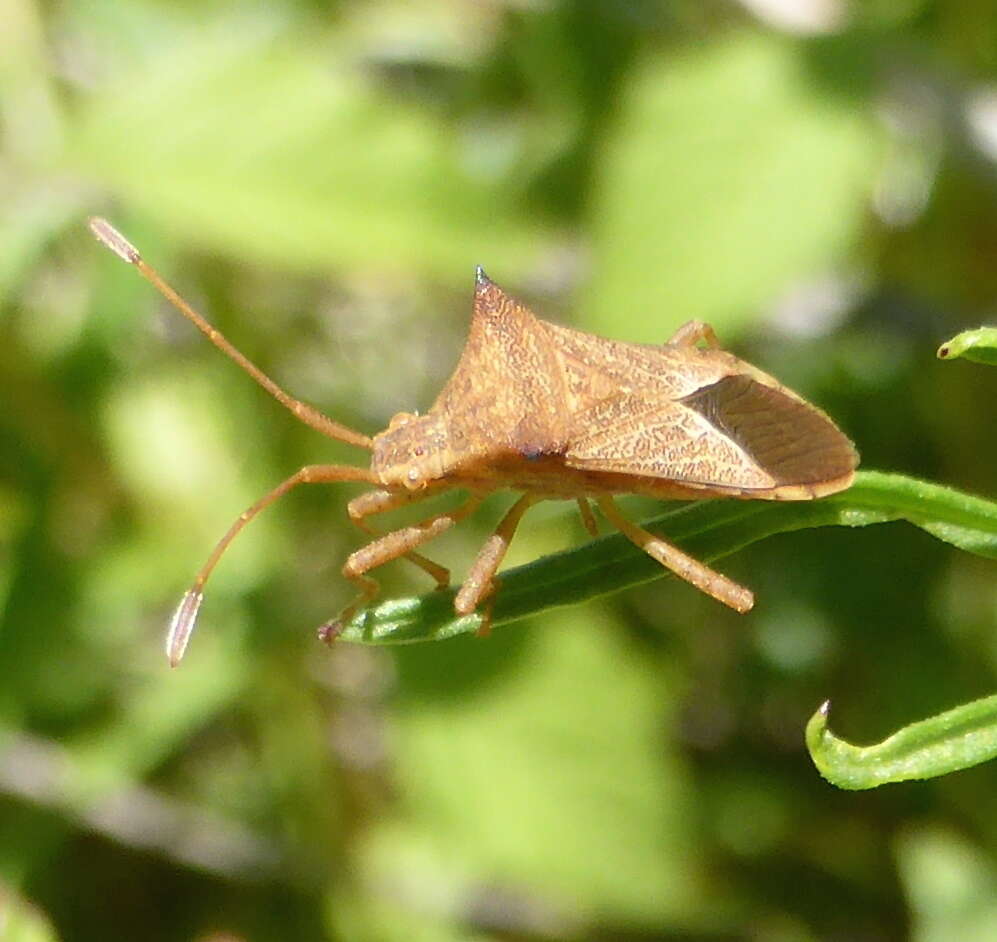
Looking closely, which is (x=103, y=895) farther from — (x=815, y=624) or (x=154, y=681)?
(x=815, y=624)

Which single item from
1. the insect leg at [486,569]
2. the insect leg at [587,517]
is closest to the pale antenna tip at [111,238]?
the insect leg at [486,569]

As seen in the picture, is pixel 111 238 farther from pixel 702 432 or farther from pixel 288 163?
pixel 288 163

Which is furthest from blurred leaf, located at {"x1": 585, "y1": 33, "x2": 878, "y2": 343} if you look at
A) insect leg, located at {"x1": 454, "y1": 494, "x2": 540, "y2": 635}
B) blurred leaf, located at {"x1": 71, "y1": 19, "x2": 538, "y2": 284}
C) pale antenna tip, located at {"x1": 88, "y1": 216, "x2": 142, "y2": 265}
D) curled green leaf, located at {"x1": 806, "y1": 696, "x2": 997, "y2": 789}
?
curled green leaf, located at {"x1": 806, "y1": 696, "x2": 997, "y2": 789}

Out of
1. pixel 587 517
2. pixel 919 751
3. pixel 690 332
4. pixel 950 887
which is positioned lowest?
pixel 919 751

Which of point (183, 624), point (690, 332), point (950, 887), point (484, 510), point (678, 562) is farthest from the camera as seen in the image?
point (484, 510)

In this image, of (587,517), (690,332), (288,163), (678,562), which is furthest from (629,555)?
(288,163)

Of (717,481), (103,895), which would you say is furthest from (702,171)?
(103,895)

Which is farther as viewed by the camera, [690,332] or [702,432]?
[690,332]
